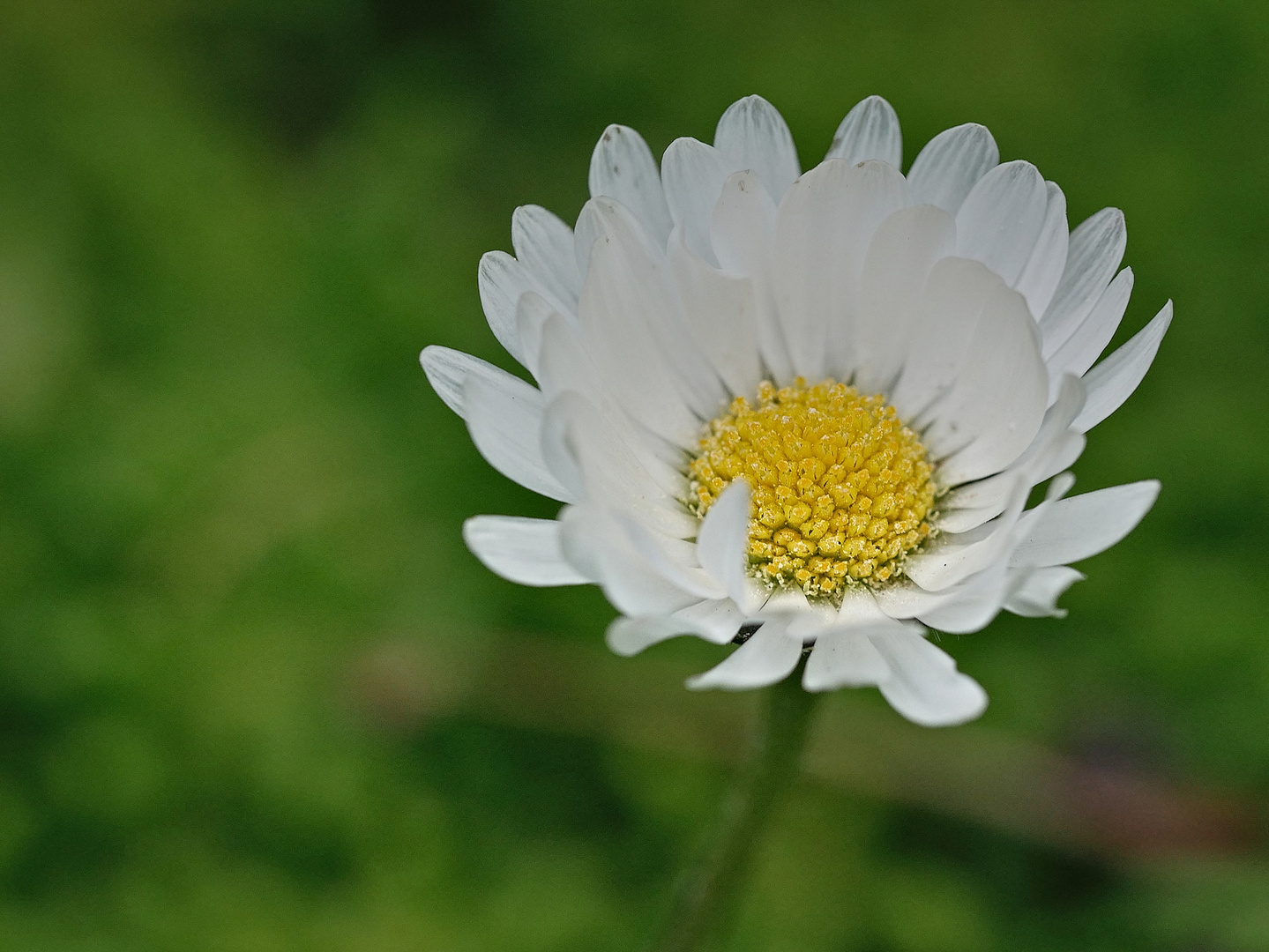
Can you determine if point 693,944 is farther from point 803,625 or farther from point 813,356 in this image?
point 813,356

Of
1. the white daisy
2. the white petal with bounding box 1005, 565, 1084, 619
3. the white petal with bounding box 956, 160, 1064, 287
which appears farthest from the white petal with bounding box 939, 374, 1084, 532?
the white petal with bounding box 956, 160, 1064, 287

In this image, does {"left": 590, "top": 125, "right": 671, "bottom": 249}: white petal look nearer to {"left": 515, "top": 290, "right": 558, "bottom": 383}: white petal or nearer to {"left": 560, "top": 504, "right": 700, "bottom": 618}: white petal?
{"left": 515, "top": 290, "right": 558, "bottom": 383}: white petal

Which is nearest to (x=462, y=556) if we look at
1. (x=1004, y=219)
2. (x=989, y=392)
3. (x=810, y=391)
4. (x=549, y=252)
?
(x=810, y=391)

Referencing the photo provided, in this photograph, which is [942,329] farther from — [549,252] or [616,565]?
[616,565]

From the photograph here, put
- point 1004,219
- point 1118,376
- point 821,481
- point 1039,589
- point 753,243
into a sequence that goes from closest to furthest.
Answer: point 1039,589
point 1118,376
point 1004,219
point 753,243
point 821,481

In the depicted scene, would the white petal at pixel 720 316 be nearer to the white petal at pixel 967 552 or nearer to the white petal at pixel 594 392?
the white petal at pixel 594 392

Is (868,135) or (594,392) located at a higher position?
(868,135)

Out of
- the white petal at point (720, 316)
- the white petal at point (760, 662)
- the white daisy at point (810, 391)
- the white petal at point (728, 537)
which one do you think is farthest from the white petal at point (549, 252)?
the white petal at point (760, 662)
